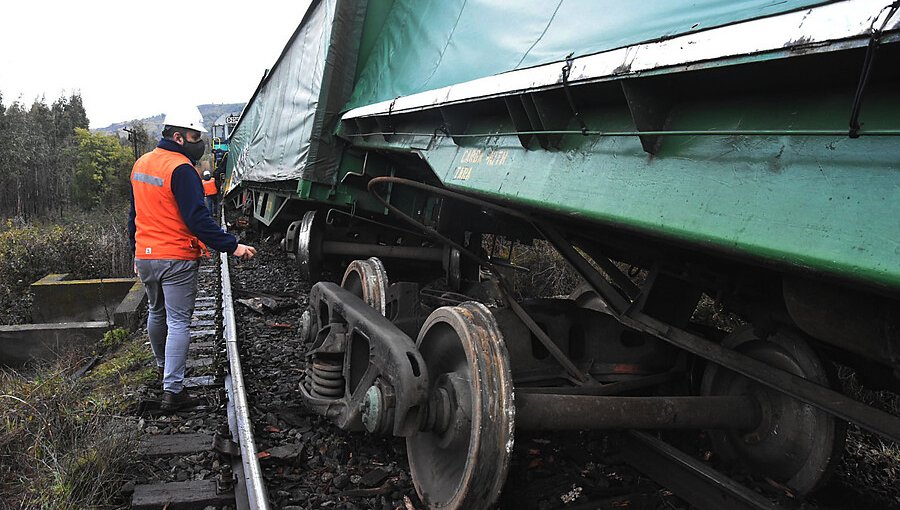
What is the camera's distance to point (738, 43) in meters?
1.31

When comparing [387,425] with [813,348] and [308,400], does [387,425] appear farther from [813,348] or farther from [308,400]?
[813,348]

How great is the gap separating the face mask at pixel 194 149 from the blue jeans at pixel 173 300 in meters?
0.75

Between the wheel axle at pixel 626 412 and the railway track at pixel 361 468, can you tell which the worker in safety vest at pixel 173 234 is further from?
the wheel axle at pixel 626 412

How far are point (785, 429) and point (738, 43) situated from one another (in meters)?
2.00

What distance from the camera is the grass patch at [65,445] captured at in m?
Result: 2.62

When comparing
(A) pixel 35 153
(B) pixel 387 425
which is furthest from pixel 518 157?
(A) pixel 35 153

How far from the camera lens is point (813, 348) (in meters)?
2.40

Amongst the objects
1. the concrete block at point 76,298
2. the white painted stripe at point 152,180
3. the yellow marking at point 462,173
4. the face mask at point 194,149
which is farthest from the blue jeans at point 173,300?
the concrete block at point 76,298

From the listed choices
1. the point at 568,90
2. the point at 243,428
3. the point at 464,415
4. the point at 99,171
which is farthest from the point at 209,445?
the point at 99,171

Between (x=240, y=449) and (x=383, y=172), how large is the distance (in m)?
2.97

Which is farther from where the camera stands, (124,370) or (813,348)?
(124,370)

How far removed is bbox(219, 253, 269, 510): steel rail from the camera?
2.49 m

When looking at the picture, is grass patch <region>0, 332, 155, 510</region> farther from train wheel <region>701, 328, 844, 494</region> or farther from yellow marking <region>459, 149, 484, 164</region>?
train wheel <region>701, 328, 844, 494</region>

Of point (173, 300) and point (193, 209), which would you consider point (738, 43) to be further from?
point (173, 300)
